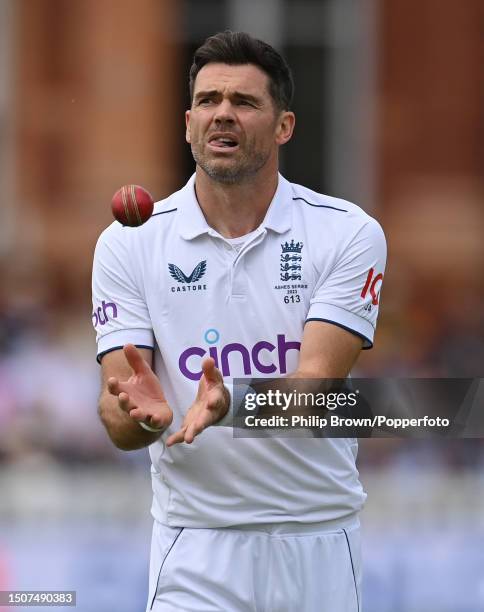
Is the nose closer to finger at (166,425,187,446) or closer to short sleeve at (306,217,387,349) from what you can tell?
short sleeve at (306,217,387,349)

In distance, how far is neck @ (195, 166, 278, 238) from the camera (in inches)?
199

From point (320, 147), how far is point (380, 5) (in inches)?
65.5

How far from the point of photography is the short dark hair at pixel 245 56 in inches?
197

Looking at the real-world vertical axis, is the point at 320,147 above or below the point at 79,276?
above

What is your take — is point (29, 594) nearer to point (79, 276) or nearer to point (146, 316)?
point (146, 316)

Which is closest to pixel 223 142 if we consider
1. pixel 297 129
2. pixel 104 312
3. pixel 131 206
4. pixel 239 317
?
pixel 131 206

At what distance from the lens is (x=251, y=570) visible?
4.88 metres

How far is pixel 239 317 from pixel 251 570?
33.2 inches

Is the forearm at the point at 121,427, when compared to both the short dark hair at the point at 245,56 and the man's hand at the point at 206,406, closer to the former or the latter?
the man's hand at the point at 206,406

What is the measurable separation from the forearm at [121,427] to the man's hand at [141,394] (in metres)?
0.08

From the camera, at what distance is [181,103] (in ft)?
51.9

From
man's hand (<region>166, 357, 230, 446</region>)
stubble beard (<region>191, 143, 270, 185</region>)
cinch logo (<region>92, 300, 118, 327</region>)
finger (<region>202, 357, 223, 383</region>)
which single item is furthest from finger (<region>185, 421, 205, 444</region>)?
stubble beard (<region>191, 143, 270, 185</region>)

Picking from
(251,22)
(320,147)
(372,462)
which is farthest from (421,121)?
(372,462)

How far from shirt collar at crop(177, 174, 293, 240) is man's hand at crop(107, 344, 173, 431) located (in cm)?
57
